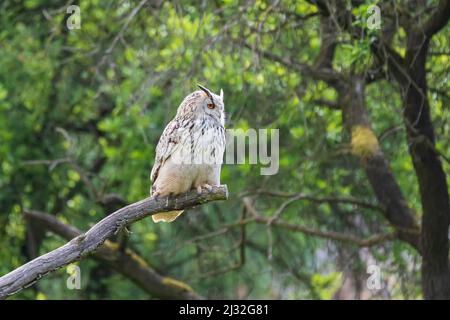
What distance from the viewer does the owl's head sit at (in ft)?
19.9

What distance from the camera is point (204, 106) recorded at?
6.09 m

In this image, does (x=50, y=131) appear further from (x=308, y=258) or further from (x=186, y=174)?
(x=186, y=174)

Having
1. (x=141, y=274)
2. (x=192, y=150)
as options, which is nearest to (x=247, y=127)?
(x=141, y=274)

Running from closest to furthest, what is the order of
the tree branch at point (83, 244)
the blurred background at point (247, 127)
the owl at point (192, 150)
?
the tree branch at point (83, 244)
the owl at point (192, 150)
the blurred background at point (247, 127)

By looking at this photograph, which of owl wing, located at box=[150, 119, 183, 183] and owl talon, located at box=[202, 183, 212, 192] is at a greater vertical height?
owl wing, located at box=[150, 119, 183, 183]

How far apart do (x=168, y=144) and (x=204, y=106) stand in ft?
1.07

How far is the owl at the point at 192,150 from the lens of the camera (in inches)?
228

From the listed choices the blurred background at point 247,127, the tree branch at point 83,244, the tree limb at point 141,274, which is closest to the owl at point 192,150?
the tree branch at point 83,244

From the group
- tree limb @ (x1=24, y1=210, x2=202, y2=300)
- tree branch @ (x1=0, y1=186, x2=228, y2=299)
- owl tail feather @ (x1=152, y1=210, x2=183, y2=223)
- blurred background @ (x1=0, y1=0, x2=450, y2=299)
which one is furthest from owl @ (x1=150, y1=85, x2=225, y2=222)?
tree limb @ (x1=24, y1=210, x2=202, y2=300)

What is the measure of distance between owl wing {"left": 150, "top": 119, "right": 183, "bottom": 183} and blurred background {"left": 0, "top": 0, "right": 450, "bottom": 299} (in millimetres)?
1528

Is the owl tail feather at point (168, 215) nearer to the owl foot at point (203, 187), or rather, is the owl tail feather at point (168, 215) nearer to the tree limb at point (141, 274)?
the owl foot at point (203, 187)

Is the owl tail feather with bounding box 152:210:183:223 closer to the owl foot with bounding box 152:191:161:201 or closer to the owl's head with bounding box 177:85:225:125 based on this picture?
the owl foot with bounding box 152:191:161:201

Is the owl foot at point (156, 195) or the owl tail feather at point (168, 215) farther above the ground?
the owl foot at point (156, 195)

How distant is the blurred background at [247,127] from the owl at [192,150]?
1.50 meters
